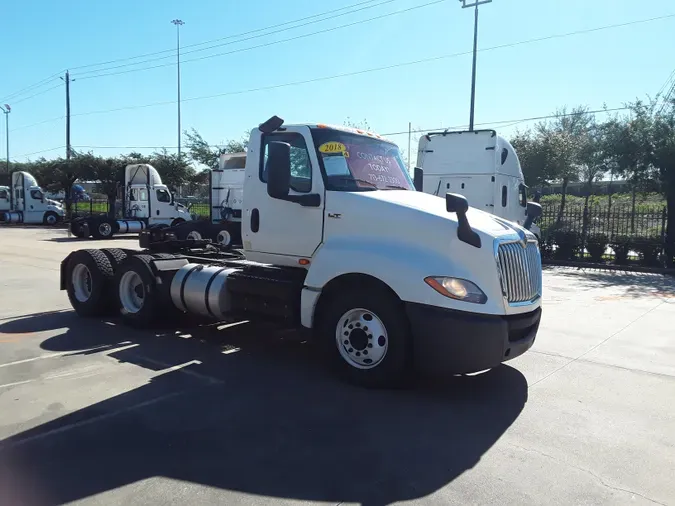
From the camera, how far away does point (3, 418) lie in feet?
15.0

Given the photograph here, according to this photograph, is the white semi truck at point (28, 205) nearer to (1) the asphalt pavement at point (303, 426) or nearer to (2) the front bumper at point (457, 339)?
(1) the asphalt pavement at point (303, 426)

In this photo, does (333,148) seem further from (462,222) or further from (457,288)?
(457,288)

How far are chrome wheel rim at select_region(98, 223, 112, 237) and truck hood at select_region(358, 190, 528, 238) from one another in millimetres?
24666

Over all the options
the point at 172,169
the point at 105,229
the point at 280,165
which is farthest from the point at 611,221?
the point at 172,169

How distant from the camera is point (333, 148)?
6.12m

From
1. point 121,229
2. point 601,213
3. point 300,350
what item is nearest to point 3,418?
point 300,350

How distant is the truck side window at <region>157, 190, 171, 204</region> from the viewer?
2803 centimetres

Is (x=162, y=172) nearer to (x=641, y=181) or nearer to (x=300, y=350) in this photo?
A: (x=641, y=181)

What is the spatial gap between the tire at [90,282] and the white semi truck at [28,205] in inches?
1291

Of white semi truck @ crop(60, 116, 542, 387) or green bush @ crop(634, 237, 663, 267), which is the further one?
green bush @ crop(634, 237, 663, 267)

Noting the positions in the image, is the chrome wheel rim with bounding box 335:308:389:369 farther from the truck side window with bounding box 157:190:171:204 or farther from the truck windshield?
the truck side window with bounding box 157:190:171:204

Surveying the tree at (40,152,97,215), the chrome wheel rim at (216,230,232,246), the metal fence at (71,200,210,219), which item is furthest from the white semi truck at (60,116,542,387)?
the tree at (40,152,97,215)

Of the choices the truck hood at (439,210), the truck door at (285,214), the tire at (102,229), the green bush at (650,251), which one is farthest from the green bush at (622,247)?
the tire at (102,229)

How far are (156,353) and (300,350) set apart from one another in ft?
5.59
